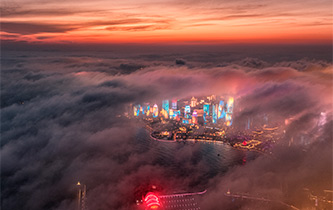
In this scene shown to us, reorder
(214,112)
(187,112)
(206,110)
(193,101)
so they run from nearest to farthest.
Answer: (214,112) < (187,112) < (206,110) < (193,101)

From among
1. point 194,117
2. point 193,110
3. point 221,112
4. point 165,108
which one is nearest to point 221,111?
point 221,112

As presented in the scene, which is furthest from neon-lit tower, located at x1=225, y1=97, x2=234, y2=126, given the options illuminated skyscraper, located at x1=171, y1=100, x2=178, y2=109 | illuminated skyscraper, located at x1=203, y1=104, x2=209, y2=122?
illuminated skyscraper, located at x1=171, y1=100, x2=178, y2=109

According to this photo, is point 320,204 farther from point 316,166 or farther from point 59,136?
point 59,136

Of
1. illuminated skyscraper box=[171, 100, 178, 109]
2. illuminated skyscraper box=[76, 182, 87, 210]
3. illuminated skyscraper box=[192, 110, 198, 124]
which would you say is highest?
illuminated skyscraper box=[171, 100, 178, 109]

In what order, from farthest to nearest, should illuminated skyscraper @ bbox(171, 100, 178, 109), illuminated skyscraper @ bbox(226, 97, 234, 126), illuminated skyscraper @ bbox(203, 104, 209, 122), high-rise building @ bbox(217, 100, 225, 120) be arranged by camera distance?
1. illuminated skyscraper @ bbox(171, 100, 178, 109)
2. illuminated skyscraper @ bbox(203, 104, 209, 122)
3. high-rise building @ bbox(217, 100, 225, 120)
4. illuminated skyscraper @ bbox(226, 97, 234, 126)

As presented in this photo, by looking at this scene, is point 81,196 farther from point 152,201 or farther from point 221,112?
point 221,112

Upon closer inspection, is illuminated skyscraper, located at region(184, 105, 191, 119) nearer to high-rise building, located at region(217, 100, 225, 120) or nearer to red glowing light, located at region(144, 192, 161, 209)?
high-rise building, located at region(217, 100, 225, 120)
